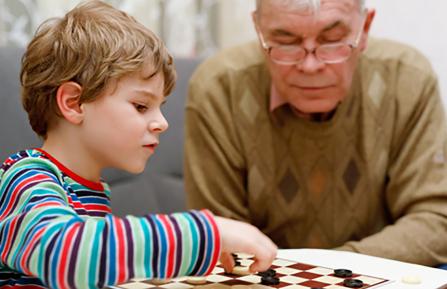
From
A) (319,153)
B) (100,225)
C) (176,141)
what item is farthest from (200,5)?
(100,225)

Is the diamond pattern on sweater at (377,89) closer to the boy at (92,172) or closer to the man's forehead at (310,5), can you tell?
the man's forehead at (310,5)

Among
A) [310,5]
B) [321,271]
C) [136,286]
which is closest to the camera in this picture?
[136,286]

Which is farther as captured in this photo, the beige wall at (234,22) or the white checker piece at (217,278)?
the beige wall at (234,22)

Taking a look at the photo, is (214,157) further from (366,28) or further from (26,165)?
(26,165)

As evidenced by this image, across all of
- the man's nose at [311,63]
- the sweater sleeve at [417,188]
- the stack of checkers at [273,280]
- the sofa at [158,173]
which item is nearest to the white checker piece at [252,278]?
the stack of checkers at [273,280]

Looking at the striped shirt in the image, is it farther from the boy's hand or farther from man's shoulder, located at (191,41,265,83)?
man's shoulder, located at (191,41,265,83)

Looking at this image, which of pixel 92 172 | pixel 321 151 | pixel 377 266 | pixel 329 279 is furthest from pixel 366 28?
pixel 92 172

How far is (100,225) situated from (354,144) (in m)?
1.14

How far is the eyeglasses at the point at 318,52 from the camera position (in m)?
1.77

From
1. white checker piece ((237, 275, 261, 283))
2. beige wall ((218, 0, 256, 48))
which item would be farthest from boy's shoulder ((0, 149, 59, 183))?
beige wall ((218, 0, 256, 48))

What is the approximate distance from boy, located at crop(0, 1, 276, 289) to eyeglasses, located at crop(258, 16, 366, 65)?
0.61m

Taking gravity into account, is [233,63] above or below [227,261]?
above

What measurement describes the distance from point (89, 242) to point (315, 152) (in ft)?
3.61

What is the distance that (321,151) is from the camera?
1.97m
